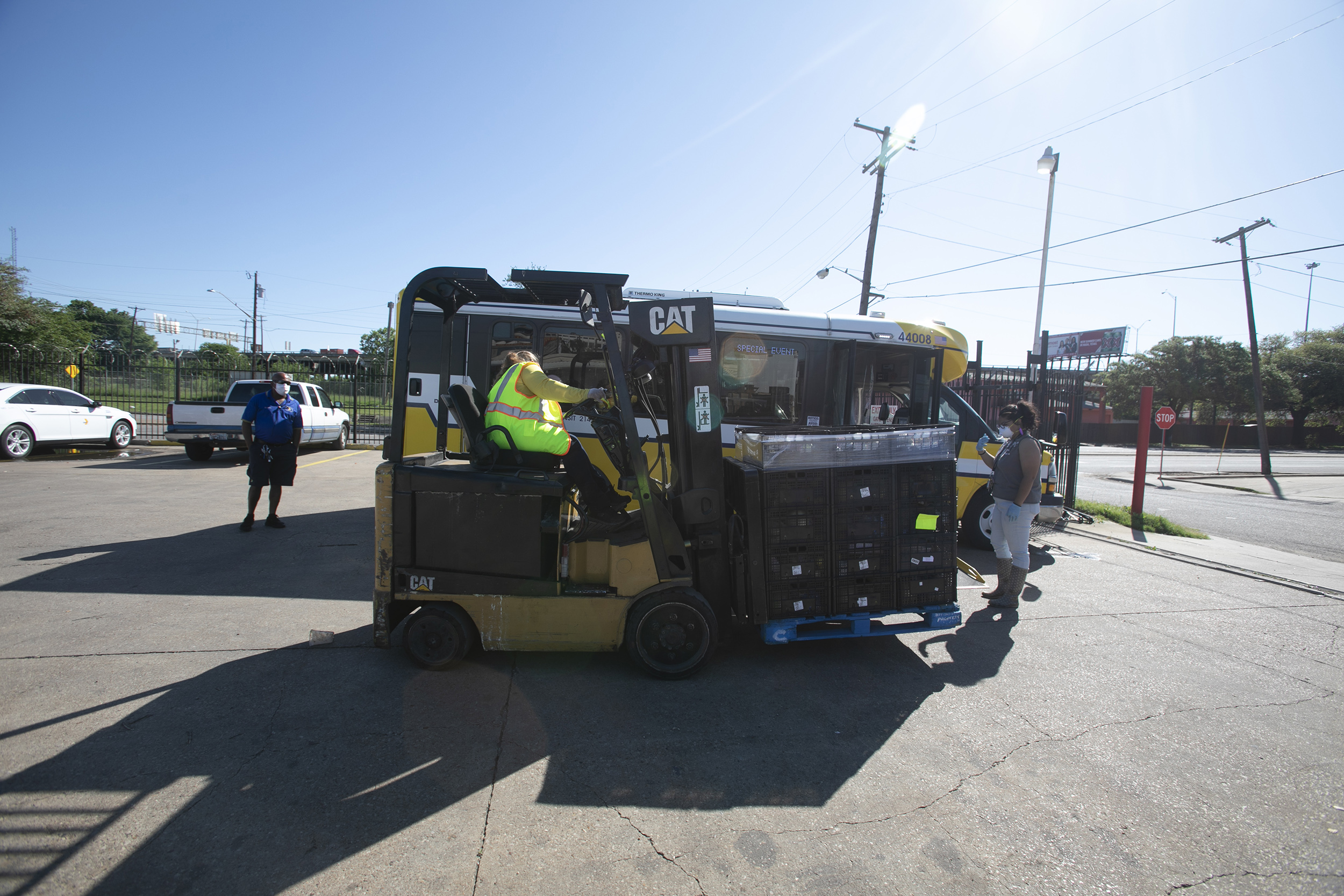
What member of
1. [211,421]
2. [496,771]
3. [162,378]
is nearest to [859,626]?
[496,771]

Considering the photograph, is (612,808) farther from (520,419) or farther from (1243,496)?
(1243,496)

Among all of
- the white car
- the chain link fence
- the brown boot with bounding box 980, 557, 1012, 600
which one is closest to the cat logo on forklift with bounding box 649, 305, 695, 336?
the brown boot with bounding box 980, 557, 1012, 600

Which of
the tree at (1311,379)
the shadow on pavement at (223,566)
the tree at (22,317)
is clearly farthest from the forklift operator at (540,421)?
the tree at (1311,379)

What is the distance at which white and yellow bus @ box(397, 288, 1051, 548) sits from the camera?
23.2ft

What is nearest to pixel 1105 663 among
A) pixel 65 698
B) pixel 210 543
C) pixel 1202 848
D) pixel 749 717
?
pixel 1202 848

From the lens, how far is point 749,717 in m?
3.47

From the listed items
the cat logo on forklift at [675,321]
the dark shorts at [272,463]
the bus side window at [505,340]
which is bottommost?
the dark shorts at [272,463]

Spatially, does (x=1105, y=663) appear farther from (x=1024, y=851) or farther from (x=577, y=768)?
(x=577, y=768)

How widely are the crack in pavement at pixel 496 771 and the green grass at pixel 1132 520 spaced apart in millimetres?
10754

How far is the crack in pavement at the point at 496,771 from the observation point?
2277 mm

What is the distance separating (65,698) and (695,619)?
357 centimetres

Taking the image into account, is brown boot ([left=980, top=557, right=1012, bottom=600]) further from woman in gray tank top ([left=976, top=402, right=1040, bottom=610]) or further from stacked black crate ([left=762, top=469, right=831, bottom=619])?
stacked black crate ([left=762, top=469, right=831, bottom=619])

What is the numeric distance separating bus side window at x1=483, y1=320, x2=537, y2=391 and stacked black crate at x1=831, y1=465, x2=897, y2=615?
437cm

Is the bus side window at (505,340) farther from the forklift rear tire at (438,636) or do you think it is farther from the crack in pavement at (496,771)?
the crack in pavement at (496,771)
